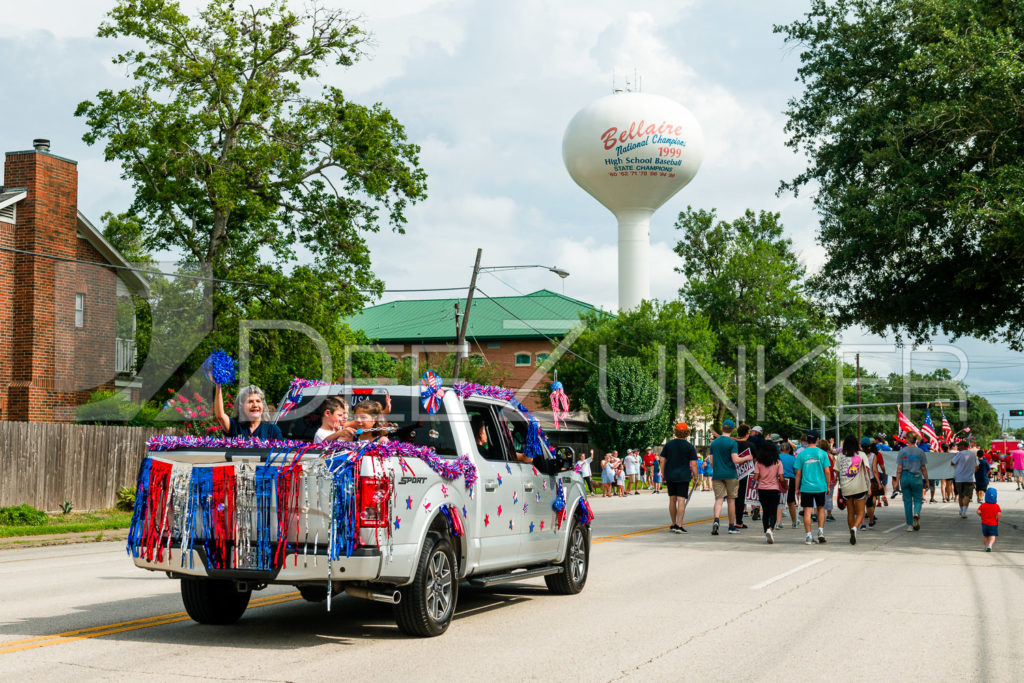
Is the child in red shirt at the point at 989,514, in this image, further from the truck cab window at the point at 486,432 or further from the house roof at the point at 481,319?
the house roof at the point at 481,319

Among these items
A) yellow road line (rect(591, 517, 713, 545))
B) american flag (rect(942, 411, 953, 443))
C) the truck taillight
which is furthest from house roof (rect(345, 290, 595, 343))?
the truck taillight

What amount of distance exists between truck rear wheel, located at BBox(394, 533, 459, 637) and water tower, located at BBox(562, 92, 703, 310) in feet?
169

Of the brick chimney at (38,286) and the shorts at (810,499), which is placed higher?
the brick chimney at (38,286)

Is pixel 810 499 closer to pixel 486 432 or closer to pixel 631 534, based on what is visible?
pixel 631 534

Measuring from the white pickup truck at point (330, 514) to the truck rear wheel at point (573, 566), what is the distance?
74.2 inches

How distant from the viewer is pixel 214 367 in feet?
28.5

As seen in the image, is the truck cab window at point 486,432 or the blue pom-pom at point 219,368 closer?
the blue pom-pom at point 219,368

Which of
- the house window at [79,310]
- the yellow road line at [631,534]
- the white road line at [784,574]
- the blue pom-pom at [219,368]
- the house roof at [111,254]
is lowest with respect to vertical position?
the yellow road line at [631,534]

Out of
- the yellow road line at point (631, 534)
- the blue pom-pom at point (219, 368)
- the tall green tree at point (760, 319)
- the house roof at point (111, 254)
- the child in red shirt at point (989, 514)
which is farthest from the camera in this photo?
the tall green tree at point (760, 319)

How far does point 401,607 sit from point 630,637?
6.15ft

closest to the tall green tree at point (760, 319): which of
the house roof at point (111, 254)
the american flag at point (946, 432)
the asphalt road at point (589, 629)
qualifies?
the american flag at point (946, 432)

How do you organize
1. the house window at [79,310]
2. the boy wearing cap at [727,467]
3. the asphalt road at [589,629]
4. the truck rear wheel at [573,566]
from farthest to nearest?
the house window at [79,310]
the boy wearing cap at [727,467]
the truck rear wheel at [573,566]
the asphalt road at [589,629]

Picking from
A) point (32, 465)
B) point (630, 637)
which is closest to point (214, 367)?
point (630, 637)

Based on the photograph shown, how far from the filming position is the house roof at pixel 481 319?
8138cm
